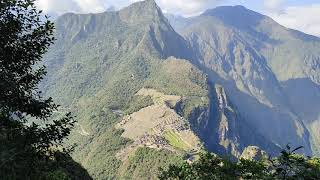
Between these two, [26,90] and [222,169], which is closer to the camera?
[26,90]

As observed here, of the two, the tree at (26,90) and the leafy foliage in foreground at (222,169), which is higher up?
the tree at (26,90)

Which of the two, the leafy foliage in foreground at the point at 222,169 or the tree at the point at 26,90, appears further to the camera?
the leafy foliage in foreground at the point at 222,169

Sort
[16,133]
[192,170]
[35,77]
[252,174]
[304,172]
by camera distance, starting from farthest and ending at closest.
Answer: [192,170] < [252,174] < [35,77] < [16,133] < [304,172]

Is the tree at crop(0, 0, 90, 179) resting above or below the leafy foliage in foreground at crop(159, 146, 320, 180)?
above

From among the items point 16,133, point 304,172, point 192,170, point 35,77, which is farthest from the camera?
point 192,170

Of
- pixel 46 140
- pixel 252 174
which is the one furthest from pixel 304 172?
pixel 46 140

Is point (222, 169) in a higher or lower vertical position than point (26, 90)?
lower

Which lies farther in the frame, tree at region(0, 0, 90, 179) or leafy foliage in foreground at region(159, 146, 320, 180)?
leafy foliage in foreground at region(159, 146, 320, 180)

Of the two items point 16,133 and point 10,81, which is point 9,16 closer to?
point 10,81
